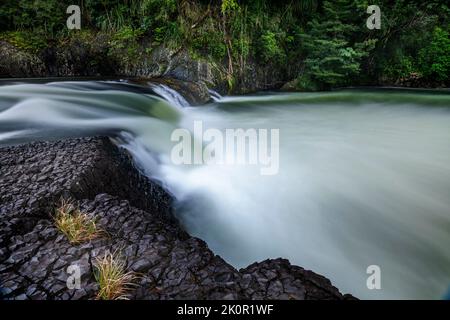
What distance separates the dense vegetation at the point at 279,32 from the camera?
9.11 m

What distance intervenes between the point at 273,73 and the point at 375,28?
354 centimetres

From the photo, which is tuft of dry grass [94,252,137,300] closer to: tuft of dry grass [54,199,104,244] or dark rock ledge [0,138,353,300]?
dark rock ledge [0,138,353,300]

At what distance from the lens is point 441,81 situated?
9.82 meters

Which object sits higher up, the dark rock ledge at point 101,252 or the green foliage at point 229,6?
the green foliage at point 229,6

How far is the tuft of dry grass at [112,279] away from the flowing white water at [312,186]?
4.46 ft

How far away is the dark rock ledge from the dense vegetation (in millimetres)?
7237

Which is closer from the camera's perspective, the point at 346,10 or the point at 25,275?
the point at 25,275

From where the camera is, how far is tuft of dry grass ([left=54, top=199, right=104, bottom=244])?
1909 mm

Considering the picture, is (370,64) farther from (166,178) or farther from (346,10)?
(166,178)

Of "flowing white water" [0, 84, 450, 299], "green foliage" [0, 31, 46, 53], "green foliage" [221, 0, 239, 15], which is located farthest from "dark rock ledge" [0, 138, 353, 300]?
"green foliage" [0, 31, 46, 53]

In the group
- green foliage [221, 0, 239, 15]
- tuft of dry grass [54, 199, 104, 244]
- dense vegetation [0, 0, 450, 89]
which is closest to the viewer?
tuft of dry grass [54, 199, 104, 244]

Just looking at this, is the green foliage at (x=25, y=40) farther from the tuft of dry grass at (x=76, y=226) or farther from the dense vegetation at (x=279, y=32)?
the tuft of dry grass at (x=76, y=226)

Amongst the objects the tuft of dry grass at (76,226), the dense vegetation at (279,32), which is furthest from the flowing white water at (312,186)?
the dense vegetation at (279,32)
